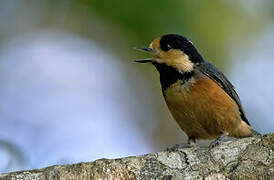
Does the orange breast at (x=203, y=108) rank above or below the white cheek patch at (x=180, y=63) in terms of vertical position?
below

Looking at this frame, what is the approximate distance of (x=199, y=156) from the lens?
256 cm

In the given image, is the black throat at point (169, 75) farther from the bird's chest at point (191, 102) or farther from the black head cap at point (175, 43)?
the black head cap at point (175, 43)

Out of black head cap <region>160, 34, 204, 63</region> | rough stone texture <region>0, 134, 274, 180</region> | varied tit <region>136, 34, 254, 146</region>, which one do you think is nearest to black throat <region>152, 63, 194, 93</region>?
varied tit <region>136, 34, 254, 146</region>

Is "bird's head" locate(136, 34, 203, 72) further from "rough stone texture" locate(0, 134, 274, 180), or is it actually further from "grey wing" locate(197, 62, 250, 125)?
"rough stone texture" locate(0, 134, 274, 180)

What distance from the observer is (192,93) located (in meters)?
4.75

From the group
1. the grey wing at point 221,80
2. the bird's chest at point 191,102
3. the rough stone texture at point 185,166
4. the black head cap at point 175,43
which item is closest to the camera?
the rough stone texture at point 185,166

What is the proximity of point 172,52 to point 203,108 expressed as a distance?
597 mm

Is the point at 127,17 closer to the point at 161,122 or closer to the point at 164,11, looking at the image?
the point at 164,11

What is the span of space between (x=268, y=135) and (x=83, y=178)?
0.92 meters

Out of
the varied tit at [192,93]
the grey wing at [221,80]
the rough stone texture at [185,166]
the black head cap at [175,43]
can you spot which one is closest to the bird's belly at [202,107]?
the varied tit at [192,93]

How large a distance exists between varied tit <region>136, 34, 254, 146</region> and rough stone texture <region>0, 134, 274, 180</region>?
216 cm

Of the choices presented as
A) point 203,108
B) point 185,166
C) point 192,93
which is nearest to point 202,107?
point 203,108

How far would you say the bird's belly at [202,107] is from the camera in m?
4.75

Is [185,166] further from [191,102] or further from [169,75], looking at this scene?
[169,75]
